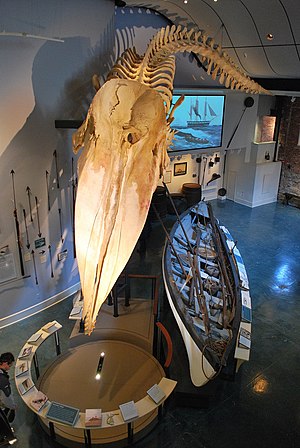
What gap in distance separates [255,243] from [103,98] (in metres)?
7.42

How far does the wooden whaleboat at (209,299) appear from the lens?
4.68 metres

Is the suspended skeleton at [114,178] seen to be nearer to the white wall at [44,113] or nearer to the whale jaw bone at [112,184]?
the whale jaw bone at [112,184]

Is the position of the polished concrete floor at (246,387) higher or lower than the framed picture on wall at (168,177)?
lower

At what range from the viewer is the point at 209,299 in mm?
5980

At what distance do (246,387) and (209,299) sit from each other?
4.53 ft

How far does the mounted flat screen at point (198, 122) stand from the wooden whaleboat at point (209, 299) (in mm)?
2934

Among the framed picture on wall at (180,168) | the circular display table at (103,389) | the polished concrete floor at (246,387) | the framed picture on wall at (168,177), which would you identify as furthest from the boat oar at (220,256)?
the framed picture on wall at (180,168)

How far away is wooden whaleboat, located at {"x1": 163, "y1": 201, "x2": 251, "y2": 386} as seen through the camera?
4680 millimetres

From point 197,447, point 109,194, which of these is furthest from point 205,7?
point 197,447

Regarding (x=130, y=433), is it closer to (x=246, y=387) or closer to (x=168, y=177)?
(x=246, y=387)

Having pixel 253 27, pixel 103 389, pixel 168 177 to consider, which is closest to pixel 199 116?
pixel 168 177

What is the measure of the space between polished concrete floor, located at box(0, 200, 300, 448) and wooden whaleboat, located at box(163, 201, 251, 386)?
378 millimetres

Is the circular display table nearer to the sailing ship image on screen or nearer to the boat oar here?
the boat oar

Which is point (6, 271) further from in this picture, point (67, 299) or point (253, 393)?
point (253, 393)
